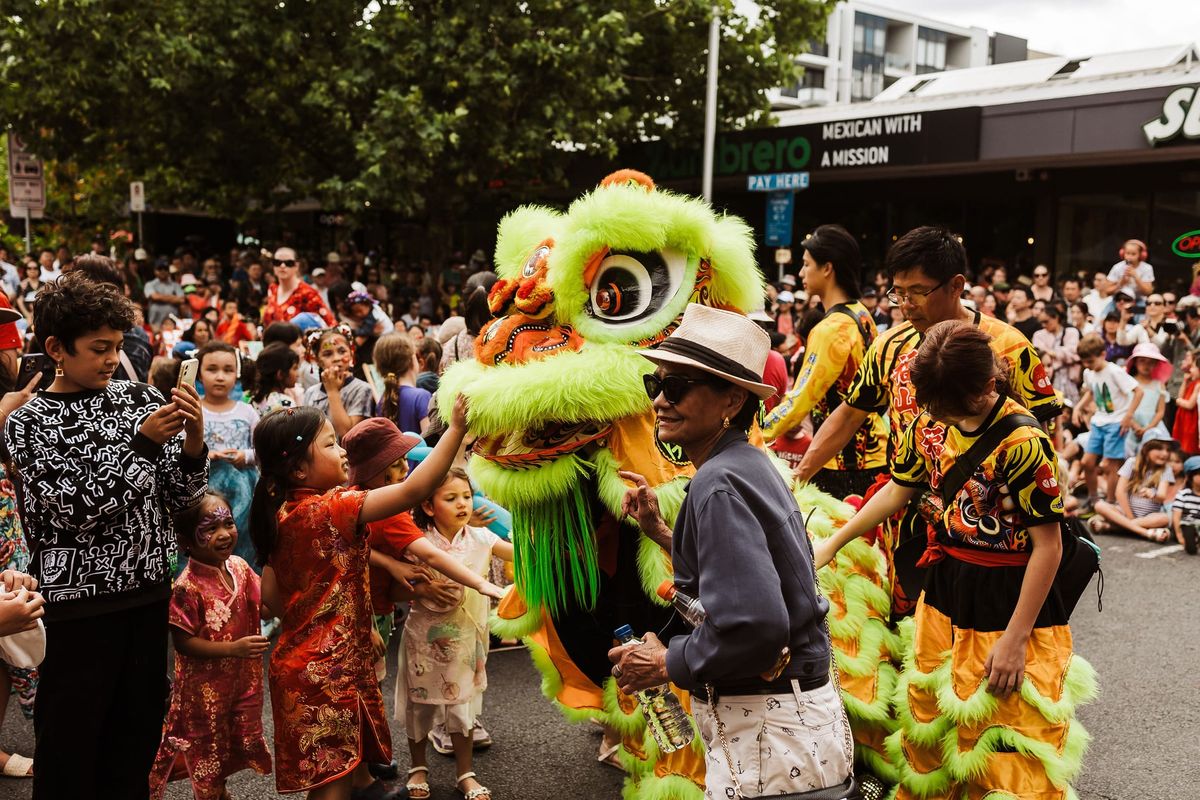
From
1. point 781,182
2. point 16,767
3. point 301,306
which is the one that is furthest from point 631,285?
point 781,182

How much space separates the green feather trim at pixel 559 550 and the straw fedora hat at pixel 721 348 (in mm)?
1206

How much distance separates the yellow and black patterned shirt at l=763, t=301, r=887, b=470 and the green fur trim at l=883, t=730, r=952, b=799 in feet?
4.25

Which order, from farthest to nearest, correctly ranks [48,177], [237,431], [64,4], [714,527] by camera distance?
[48,177] < [64,4] < [237,431] < [714,527]

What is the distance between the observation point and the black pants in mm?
3076

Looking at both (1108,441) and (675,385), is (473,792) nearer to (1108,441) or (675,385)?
(675,385)

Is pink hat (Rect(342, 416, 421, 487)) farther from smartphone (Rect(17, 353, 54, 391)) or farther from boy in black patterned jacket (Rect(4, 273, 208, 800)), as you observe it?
smartphone (Rect(17, 353, 54, 391))

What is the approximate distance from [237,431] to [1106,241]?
14697 millimetres

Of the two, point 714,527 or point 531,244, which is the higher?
point 531,244

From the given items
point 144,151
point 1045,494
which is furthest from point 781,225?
point 1045,494

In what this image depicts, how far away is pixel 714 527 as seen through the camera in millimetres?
2195

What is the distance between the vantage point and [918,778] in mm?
3322

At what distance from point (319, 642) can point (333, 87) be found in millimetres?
12378

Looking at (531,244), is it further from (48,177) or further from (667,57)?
(48,177)

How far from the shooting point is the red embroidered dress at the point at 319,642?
328cm
